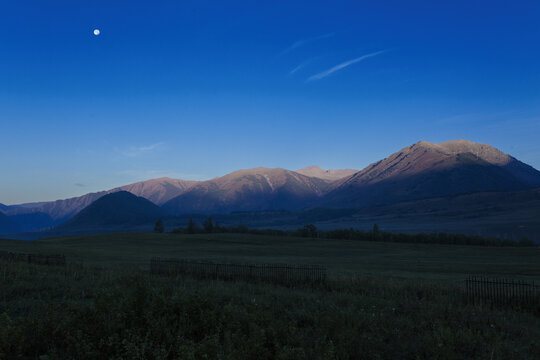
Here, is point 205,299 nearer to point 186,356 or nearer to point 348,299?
point 186,356

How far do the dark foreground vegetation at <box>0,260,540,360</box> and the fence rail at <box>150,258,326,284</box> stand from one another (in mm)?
8196

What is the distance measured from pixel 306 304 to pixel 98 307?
29.0 ft

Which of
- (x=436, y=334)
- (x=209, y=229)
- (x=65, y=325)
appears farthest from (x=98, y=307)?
(x=209, y=229)

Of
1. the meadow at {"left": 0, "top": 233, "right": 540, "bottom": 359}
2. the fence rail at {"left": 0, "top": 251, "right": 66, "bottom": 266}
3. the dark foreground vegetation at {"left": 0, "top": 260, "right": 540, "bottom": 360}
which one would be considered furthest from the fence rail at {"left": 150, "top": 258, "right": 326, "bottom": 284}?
the fence rail at {"left": 0, "top": 251, "right": 66, "bottom": 266}

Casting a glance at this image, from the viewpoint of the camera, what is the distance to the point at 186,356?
798cm

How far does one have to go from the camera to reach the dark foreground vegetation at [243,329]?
357 inches

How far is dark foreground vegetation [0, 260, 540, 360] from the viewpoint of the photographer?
29.8 ft

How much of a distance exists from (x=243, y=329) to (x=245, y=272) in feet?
53.3

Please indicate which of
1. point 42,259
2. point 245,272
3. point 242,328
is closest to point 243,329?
point 242,328

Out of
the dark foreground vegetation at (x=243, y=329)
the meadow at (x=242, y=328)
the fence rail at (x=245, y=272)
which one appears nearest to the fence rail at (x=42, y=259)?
the fence rail at (x=245, y=272)

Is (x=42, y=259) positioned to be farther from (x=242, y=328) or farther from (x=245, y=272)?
(x=242, y=328)

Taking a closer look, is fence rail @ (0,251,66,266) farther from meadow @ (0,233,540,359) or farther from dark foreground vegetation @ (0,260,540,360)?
dark foreground vegetation @ (0,260,540,360)

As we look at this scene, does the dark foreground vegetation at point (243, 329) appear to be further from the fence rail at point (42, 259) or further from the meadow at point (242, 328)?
the fence rail at point (42, 259)

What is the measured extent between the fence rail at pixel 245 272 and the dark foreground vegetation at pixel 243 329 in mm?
8196
